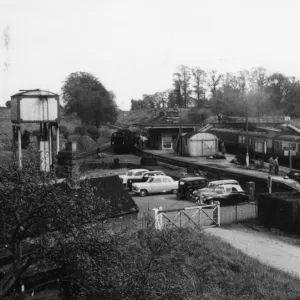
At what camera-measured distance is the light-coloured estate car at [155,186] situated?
31.9m

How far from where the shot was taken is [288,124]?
55719 mm

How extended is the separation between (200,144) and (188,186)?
22190 millimetres

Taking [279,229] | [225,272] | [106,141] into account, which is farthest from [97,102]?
[225,272]

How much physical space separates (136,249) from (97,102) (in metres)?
69.7

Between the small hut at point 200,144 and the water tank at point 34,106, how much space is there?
86.5 ft

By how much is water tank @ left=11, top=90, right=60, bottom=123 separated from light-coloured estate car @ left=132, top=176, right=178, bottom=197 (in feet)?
25.6

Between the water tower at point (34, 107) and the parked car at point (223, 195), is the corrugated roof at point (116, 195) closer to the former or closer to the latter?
the parked car at point (223, 195)

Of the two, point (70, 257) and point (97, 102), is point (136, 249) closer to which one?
point (70, 257)

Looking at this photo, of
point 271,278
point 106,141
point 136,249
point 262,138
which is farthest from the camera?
point 106,141

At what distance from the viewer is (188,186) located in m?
30.8

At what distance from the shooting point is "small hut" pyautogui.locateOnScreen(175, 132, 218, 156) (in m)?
52.2

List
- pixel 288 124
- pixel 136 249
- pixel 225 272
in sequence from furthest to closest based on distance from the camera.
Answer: pixel 288 124, pixel 225 272, pixel 136 249

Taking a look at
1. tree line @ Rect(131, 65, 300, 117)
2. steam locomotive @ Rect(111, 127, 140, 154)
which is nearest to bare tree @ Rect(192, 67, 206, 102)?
tree line @ Rect(131, 65, 300, 117)

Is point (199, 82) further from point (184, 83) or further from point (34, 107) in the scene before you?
point (34, 107)
